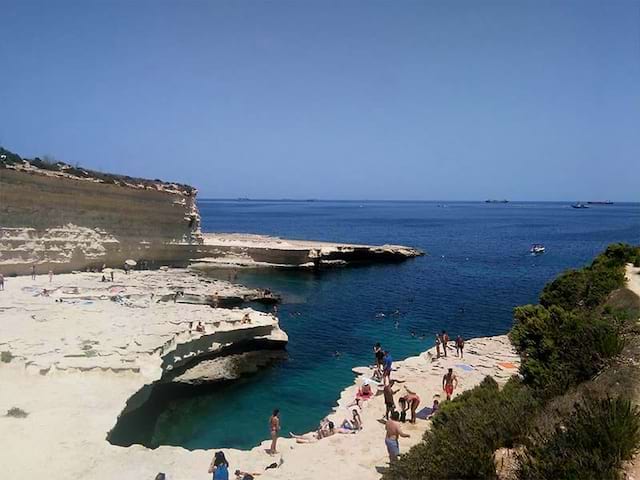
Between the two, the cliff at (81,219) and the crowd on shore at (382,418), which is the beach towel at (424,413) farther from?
the cliff at (81,219)

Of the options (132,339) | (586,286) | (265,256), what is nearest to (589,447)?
(586,286)

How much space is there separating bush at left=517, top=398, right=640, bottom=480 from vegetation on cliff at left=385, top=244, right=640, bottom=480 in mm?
13

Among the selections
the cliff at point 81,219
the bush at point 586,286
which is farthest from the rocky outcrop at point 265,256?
the bush at point 586,286

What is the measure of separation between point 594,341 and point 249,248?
159 ft

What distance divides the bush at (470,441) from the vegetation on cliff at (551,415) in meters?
0.02

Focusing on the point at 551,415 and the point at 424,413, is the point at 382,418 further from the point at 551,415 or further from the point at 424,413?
the point at 551,415

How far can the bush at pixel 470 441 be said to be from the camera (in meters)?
8.23

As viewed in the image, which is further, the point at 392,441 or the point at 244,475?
the point at 244,475

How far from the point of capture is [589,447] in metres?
A: 7.13

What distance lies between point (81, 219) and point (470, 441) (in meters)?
37.2

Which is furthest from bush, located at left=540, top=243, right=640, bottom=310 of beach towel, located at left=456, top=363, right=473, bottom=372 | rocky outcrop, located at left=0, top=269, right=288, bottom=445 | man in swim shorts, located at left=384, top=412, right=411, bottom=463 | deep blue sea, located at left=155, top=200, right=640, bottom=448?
rocky outcrop, located at left=0, top=269, right=288, bottom=445

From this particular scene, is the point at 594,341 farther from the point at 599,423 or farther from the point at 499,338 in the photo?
the point at 499,338

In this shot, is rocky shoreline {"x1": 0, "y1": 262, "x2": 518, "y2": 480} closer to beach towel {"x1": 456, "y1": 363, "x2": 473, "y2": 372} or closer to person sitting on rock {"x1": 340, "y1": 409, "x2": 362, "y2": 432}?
beach towel {"x1": 456, "y1": 363, "x2": 473, "y2": 372}

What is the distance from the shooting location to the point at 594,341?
11.3 meters
